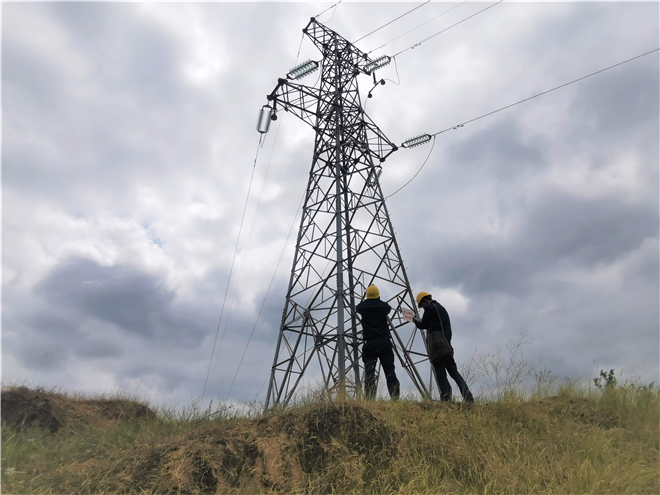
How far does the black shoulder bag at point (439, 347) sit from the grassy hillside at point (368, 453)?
0.79 meters

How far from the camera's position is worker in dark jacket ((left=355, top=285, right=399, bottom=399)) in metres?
6.45

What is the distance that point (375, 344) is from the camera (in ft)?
21.6

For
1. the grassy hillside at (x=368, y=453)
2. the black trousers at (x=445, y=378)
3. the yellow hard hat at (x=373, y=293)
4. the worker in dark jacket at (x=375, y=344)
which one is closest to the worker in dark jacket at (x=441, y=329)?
the black trousers at (x=445, y=378)

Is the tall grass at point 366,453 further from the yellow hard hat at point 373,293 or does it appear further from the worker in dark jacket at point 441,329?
the yellow hard hat at point 373,293

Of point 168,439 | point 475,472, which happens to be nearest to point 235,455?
point 168,439

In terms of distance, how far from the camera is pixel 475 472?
4176mm

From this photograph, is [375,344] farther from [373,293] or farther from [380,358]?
[373,293]

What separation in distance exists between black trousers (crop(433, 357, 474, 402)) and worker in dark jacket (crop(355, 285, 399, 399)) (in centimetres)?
69

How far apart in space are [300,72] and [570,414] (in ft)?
39.0

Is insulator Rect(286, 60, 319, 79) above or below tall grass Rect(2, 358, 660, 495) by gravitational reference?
above

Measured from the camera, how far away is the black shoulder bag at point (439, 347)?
5.96m

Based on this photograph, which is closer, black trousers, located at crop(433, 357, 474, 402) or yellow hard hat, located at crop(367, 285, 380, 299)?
black trousers, located at crop(433, 357, 474, 402)

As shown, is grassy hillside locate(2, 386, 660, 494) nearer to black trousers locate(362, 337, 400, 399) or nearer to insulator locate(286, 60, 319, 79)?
black trousers locate(362, 337, 400, 399)

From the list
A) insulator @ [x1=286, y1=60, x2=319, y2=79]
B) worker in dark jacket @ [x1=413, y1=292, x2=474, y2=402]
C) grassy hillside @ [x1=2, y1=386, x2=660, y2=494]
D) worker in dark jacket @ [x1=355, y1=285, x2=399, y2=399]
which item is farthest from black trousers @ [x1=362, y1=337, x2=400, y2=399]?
insulator @ [x1=286, y1=60, x2=319, y2=79]
